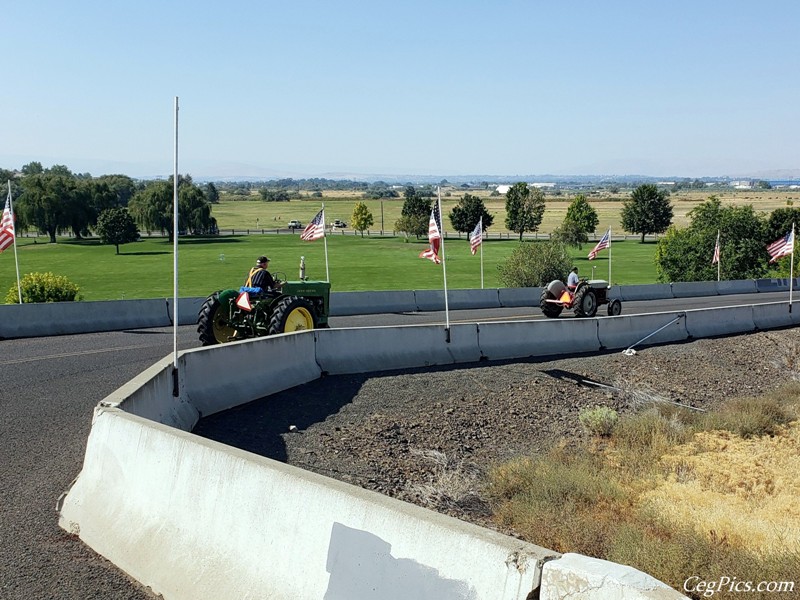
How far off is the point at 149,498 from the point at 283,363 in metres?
8.16

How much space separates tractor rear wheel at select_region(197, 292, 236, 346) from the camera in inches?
707

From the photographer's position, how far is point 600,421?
15414mm

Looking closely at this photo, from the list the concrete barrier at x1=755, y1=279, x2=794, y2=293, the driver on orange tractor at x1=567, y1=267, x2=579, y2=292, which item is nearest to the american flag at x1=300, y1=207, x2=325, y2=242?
the driver on orange tractor at x1=567, y1=267, x2=579, y2=292

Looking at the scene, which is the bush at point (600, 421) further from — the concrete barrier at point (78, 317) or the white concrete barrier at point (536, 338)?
the concrete barrier at point (78, 317)

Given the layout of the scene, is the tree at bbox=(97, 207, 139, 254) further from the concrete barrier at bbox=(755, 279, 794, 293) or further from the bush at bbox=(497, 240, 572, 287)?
the concrete barrier at bbox=(755, 279, 794, 293)

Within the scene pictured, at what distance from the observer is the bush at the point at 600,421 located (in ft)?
50.3

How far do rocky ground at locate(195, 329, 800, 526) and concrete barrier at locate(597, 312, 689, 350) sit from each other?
59cm

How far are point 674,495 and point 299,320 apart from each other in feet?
29.0

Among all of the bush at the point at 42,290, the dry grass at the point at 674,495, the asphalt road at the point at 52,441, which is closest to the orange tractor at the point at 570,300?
the asphalt road at the point at 52,441

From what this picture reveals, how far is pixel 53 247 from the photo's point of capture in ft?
337

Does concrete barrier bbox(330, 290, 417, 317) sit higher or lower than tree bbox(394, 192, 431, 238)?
lower

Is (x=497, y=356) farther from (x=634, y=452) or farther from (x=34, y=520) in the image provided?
(x=34, y=520)

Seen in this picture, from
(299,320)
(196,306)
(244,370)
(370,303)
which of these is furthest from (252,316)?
(370,303)

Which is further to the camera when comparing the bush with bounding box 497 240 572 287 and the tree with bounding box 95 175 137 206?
the tree with bounding box 95 175 137 206
